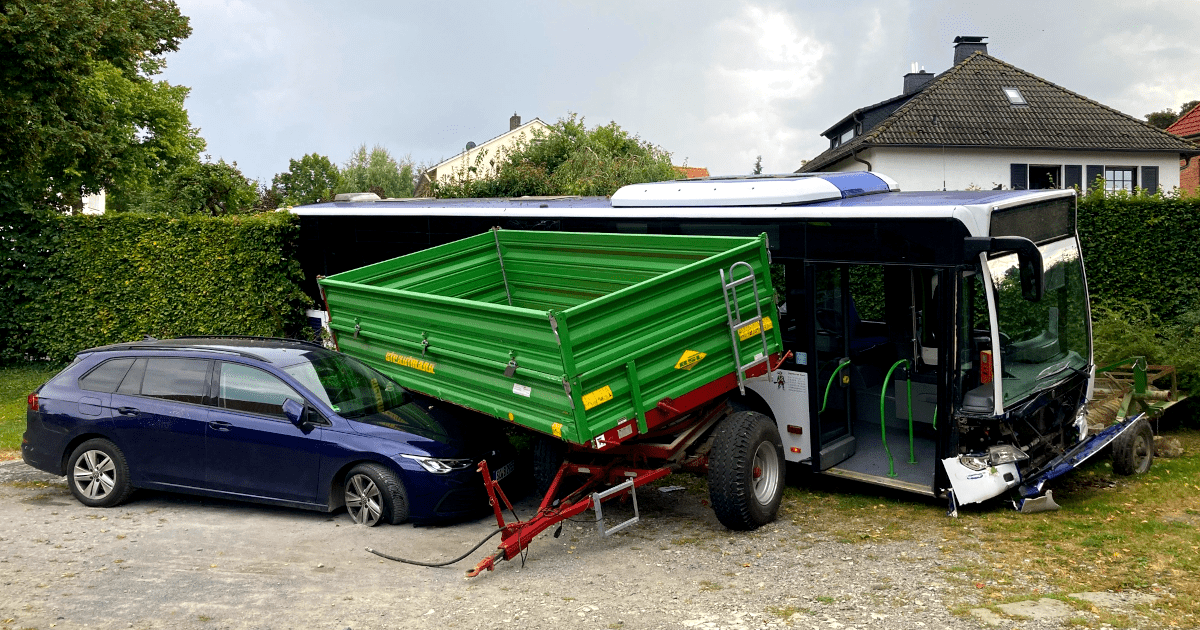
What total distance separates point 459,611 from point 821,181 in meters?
5.25

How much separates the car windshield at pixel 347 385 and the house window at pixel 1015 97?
84.6ft

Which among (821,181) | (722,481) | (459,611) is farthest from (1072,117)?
(459,611)

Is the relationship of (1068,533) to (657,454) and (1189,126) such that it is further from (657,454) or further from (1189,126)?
(1189,126)

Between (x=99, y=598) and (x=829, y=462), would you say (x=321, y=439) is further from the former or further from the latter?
(x=829, y=462)

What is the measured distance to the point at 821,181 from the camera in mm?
9484

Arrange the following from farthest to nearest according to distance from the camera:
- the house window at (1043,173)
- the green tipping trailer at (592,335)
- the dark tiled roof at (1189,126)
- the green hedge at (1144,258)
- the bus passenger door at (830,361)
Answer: the dark tiled roof at (1189,126), the house window at (1043,173), the green hedge at (1144,258), the bus passenger door at (830,361), the green tipping trailer at (592,335)

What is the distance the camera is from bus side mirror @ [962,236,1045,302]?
8.03 meters

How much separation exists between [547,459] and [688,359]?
162cm

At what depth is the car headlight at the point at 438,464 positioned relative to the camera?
848cm

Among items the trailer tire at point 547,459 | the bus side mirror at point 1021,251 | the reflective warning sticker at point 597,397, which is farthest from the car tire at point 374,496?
the bus side mirror at point 1021,251

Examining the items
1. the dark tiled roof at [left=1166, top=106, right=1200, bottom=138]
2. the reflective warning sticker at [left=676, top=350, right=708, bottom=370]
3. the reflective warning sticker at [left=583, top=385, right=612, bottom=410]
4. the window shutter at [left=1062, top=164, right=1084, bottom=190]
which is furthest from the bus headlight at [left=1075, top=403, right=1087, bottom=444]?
the dark tiled roof at [left=1166, top=106, right=1200, bottom=138]

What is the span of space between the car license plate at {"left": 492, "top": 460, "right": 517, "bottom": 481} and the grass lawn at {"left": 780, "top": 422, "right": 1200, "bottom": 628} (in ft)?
8.26

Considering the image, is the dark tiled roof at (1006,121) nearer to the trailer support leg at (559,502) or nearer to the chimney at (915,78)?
the chimney at (915,78)

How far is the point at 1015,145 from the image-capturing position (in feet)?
90.8
